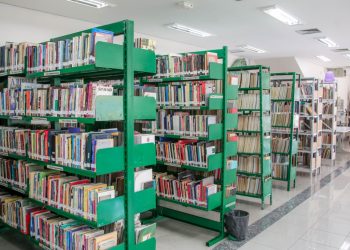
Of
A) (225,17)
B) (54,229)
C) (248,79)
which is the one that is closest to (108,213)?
(54,229)

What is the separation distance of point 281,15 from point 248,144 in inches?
107

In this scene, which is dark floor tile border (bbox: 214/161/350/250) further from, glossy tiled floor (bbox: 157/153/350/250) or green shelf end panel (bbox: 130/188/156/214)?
green shelf end panel (bbox: 130/188/156/214)

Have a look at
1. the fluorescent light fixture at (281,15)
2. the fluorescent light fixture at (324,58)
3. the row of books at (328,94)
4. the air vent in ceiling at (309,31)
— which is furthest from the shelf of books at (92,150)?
the fluorescent light fixture at (324,58)

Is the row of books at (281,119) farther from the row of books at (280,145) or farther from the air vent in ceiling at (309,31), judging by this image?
the air vent in ceiling at (309,31)

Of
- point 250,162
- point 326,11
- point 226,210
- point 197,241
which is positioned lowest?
point 197,241

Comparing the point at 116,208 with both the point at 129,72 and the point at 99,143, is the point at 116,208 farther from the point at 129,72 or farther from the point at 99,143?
the point at 129,72

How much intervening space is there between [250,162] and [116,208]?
121 inches

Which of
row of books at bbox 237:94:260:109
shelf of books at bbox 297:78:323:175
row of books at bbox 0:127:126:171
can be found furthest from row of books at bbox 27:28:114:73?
shelf of books at bbox 297:78:323:175

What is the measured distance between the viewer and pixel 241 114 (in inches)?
211

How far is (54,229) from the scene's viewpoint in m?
2.92

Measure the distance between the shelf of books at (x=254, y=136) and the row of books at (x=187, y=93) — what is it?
114 cm

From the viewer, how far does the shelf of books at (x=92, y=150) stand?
258 centimetres

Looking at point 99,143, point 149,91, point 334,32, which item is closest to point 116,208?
point 99,143

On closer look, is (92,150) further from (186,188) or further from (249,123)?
(249,123)
